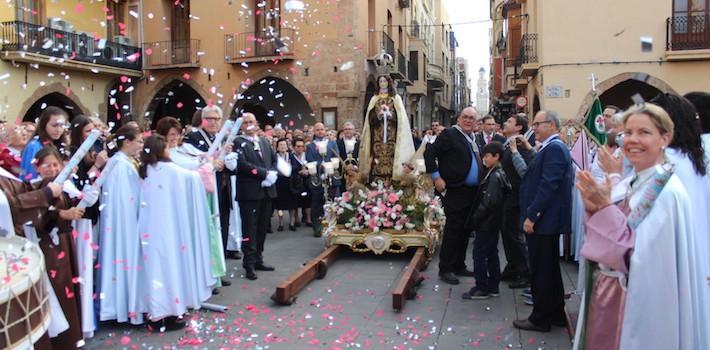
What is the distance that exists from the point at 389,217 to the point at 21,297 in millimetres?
5566

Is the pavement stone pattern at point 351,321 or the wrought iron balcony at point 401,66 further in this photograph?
the wrought iron balcony at point 401,66

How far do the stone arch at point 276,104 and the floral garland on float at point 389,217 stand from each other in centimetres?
1269

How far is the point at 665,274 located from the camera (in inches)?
105

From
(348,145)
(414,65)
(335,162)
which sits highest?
(414,65)

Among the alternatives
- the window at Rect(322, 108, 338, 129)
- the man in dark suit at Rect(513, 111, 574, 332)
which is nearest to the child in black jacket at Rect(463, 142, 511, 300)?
the man in dark suit at Rect(513, 111, 574, 332)

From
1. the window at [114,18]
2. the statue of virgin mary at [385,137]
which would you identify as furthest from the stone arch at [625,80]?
the window at [114,18]

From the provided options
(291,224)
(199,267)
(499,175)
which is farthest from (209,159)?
(291,224)

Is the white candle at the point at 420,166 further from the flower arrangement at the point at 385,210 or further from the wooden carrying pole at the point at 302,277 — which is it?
the wooden carrying pole at the point at 302,277

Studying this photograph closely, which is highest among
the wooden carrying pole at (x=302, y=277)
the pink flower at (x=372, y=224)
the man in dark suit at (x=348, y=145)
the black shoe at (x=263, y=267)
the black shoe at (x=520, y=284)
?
the man in dark suit at (x=348, y=145)

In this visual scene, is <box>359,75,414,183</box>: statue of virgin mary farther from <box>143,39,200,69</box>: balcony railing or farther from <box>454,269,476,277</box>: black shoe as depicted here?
<box>143,39,200,69</box>: balcony railing

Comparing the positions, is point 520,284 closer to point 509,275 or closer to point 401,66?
point 509,275

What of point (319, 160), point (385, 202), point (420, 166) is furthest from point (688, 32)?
point (385, 202)

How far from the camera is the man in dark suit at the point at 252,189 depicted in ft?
22.2

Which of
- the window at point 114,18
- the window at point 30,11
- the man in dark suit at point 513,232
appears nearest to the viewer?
the man in dark suit at point 513,232
